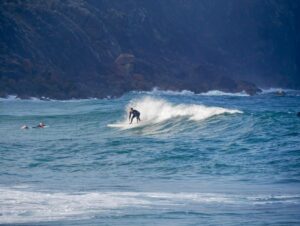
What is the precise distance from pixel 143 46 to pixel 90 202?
100 meters

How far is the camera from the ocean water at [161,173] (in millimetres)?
13031

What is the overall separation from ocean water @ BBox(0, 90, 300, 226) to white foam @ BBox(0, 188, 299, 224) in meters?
0.02

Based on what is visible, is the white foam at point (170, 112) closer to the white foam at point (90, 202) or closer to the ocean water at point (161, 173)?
the ocean water at point (161, 173)

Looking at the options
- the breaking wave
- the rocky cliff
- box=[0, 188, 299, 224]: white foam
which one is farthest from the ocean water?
the breaking wave

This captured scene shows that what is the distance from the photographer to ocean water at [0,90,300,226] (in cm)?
1303

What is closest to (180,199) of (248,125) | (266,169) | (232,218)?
(232,218)

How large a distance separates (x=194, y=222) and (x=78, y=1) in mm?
96290

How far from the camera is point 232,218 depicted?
1257 cm

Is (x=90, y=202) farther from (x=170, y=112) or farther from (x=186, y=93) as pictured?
(x=186, y=93)

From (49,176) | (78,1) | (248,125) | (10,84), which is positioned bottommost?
(49,176)

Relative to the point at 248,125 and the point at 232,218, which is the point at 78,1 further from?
the point at 232,218

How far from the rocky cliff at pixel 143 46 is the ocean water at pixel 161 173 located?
1872 inches

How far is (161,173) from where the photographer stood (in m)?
18.5

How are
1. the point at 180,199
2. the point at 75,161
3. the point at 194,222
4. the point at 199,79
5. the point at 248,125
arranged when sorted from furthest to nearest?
the point at 199,79 → the point at 248,125 → the point at 75,161 → the point at 180,199 → the point at 194,222
